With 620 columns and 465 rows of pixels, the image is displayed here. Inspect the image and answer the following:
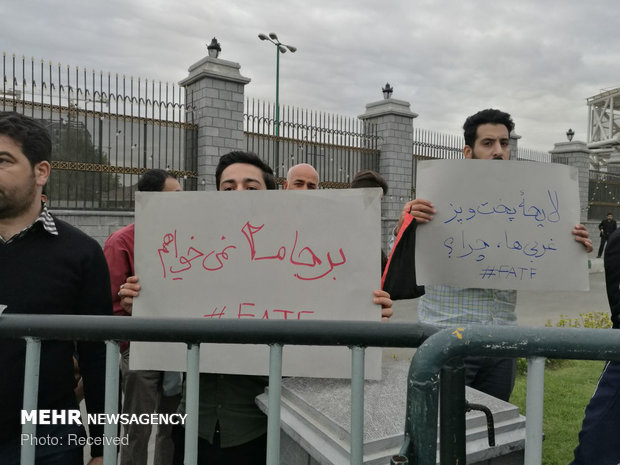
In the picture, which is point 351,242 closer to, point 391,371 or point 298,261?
point 298,261

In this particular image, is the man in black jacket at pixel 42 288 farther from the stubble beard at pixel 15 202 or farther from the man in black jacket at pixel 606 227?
the man in black jacket at pixel 606 227

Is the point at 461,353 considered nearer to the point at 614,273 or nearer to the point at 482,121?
the point at 614,273

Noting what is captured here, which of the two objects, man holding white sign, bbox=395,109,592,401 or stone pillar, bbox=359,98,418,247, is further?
stone pillar, bbox=359,98,418,247

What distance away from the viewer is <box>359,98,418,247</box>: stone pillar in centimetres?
1379

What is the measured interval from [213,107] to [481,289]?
9352 mm

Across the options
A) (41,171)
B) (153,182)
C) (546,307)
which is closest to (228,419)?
(41,171)

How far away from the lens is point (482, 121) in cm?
221

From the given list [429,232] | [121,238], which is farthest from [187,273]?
[121,238]

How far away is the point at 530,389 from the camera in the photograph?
99cm

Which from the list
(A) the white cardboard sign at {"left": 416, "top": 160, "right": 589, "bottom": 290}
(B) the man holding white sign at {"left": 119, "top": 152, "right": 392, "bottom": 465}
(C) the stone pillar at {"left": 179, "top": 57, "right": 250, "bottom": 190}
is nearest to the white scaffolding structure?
(C) the stone pillar at {"left": 179, "top": 57, "right": 250, "bottom": 190}

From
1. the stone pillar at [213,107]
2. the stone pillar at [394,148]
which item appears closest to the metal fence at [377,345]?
the stone pillar at [213,107]

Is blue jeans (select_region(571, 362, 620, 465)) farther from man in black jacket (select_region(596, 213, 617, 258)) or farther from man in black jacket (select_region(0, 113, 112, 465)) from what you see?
man in black jacket (select_region(596, 213, 617, 258))

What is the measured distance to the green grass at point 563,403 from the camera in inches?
132

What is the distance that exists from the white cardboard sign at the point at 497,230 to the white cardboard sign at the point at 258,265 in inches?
19.0
